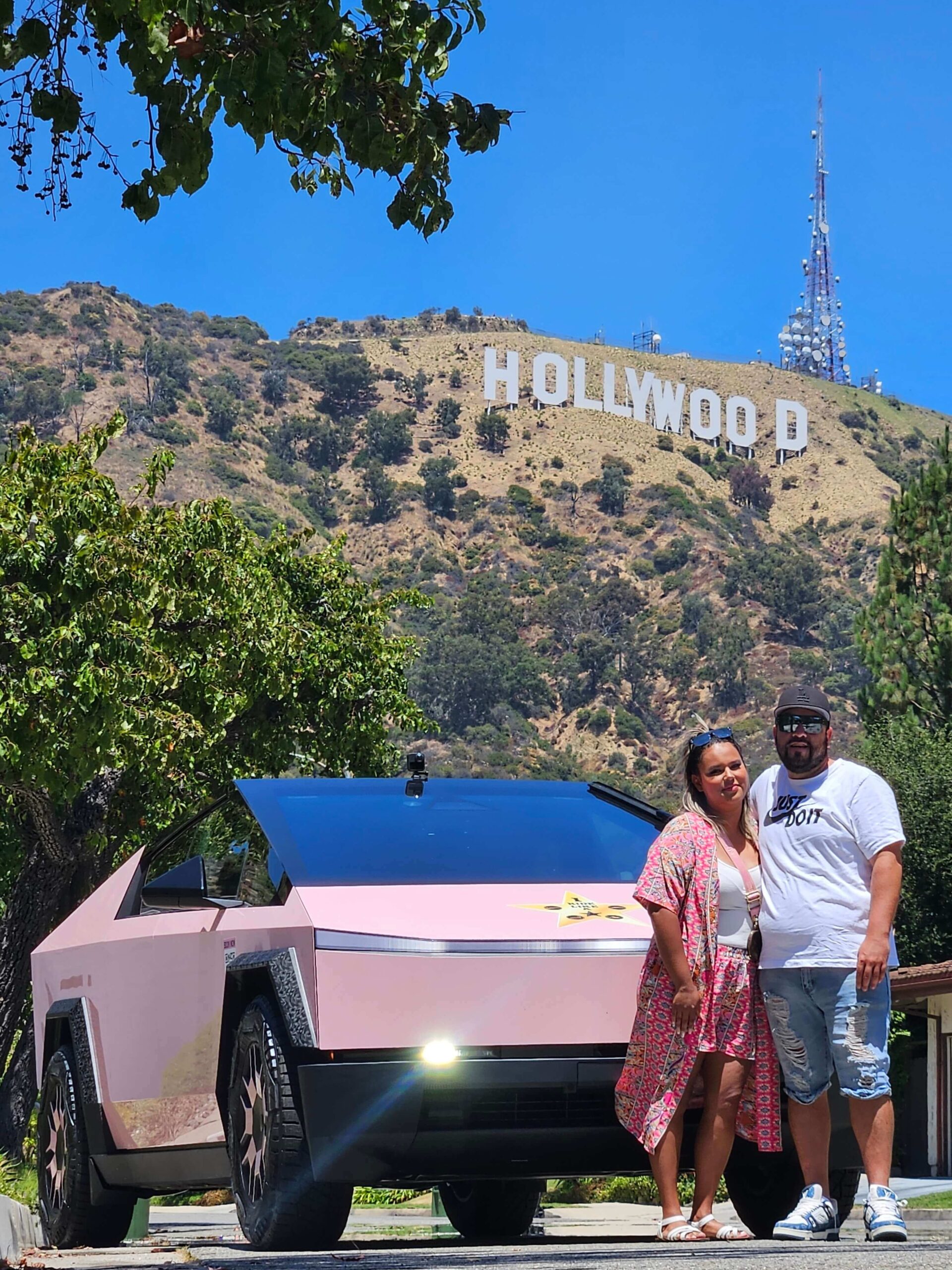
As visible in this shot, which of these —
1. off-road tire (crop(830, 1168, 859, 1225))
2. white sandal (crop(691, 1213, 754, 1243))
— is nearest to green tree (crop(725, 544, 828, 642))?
off-road tire (crop(830, 1168, 859, 1225))

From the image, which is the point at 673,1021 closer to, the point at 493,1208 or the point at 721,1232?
the point at 721,1232

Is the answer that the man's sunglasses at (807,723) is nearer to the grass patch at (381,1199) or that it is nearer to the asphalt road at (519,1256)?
the asphalt road at (519,1256)

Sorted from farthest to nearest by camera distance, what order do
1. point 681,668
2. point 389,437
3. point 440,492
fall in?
point 389,437 → point 440,492 → point 681,668

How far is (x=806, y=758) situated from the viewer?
19.8ft

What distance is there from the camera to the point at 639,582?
123438 millimetres

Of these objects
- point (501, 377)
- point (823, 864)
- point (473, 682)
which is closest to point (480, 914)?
point (823, 864)

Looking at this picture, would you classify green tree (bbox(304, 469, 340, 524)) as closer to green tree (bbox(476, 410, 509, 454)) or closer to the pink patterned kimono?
green tree (bbox(476, 410, 509, 454))

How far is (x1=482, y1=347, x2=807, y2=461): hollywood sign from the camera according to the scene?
149 metres

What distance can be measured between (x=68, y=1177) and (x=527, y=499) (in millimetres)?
127597

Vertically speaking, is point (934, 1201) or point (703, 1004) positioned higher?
point (703, 1004)

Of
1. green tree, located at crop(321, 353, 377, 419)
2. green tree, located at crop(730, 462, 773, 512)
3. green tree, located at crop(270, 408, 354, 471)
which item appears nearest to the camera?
green tree, located at crop(730, 462, 773, 512)

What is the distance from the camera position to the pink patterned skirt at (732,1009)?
5.73 meters

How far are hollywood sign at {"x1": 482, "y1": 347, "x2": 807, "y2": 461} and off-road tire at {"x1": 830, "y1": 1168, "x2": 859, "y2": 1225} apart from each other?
465 feet

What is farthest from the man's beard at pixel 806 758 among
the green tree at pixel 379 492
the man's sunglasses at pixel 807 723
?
the green tree at pixel 379 492
